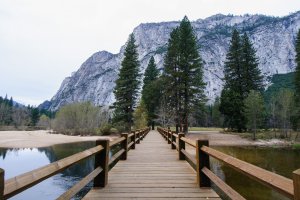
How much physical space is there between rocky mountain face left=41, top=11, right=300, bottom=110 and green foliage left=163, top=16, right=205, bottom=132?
7034 centimetres

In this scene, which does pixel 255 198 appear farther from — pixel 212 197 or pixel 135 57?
pixel 135 57

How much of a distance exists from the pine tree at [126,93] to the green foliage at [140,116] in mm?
3424

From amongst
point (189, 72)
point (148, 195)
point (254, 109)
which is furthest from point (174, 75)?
point (148, 195)

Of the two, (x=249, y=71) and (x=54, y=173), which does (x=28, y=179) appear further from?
(x=249, y=71)

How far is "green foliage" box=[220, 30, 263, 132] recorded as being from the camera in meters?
43.8

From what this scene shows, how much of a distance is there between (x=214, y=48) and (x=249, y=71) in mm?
105500

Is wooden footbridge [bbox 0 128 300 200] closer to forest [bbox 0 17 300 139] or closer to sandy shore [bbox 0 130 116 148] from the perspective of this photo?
forest [bbox 0 17 300 139]

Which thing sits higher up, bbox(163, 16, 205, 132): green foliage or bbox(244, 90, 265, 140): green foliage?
bbox(163, 16, 205, 132): green foliage

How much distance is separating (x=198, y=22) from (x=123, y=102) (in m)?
153

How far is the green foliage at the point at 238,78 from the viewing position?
4381 cm

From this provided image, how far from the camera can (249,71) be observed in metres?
45.8

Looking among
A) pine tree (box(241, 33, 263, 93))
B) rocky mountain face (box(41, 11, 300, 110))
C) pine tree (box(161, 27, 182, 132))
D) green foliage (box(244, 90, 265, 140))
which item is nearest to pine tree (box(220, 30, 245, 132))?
pine tree (box(241, 33, 263, 93))

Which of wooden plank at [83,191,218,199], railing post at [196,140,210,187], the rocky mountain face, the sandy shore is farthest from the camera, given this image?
the rocky mountain face

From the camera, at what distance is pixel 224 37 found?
504 ft
